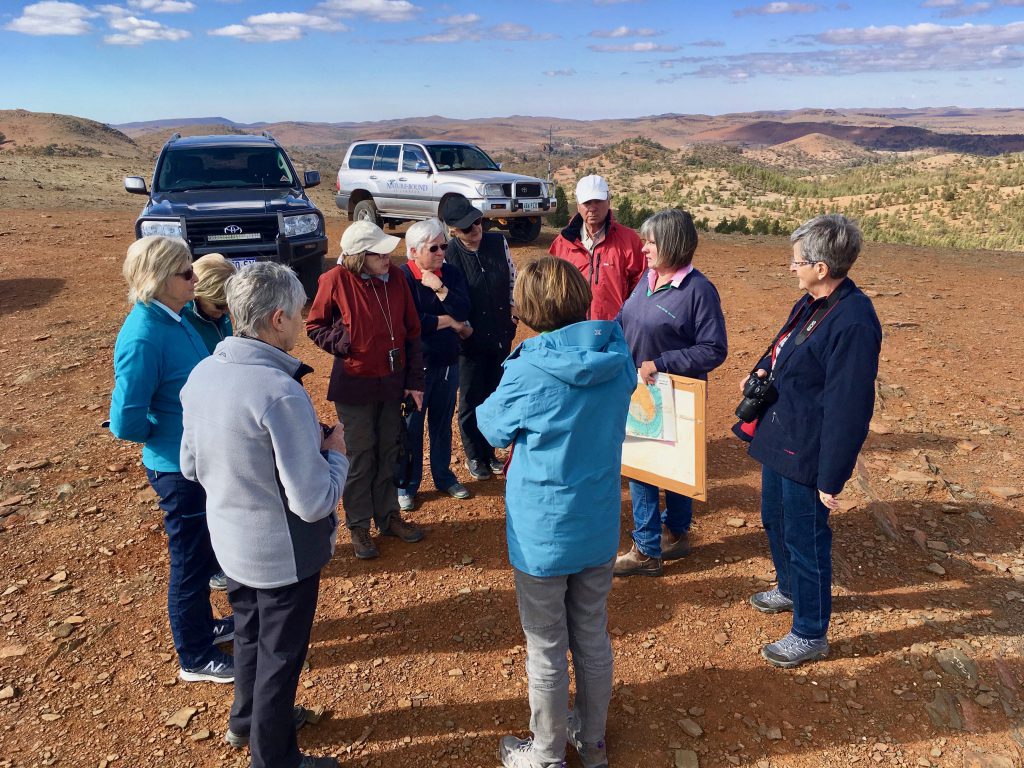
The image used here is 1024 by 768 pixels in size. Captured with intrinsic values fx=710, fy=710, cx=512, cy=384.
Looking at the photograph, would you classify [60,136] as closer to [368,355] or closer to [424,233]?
[424,233]

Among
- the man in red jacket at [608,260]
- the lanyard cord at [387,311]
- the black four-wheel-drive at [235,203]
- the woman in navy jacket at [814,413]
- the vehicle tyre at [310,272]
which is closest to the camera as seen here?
the woman in navy jacket at [814,413]

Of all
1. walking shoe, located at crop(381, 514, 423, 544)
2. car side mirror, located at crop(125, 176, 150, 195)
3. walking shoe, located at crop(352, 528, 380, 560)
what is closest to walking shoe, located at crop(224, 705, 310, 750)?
walking shoe, located at crop(352, 528, 380, 560)

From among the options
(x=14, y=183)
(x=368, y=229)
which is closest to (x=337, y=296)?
(x=368, y=229)

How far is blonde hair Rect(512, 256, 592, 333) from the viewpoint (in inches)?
87.0

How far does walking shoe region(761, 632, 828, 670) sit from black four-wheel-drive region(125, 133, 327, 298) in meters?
6.20

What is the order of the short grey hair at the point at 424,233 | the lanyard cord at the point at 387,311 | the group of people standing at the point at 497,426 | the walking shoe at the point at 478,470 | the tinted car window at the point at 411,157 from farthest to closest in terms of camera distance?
the tinted car window at the point at 411,157, the walking shoe at the point at 478,470, the short grey hair at the point at 424,233, the lanyard cord at the point at 387,311, the group of people standing at the point at 497,426

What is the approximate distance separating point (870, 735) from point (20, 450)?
18.1 ft

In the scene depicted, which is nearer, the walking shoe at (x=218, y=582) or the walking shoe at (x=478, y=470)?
the walking shoe at (x=218, y=582)

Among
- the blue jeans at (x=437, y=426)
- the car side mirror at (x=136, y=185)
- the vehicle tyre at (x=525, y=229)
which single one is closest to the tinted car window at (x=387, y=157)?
the vehicle tyre at (x=525, y=229)

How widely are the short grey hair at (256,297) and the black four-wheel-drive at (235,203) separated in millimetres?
5595

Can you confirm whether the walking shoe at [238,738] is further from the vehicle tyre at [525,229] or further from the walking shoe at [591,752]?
the vehicle tyre at [525,229]

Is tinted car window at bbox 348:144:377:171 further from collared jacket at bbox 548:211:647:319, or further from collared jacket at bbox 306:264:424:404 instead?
collared jacket at bbox 306:264:424:404

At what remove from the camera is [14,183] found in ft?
61.9

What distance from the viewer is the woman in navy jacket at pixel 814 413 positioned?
8.55 feet
